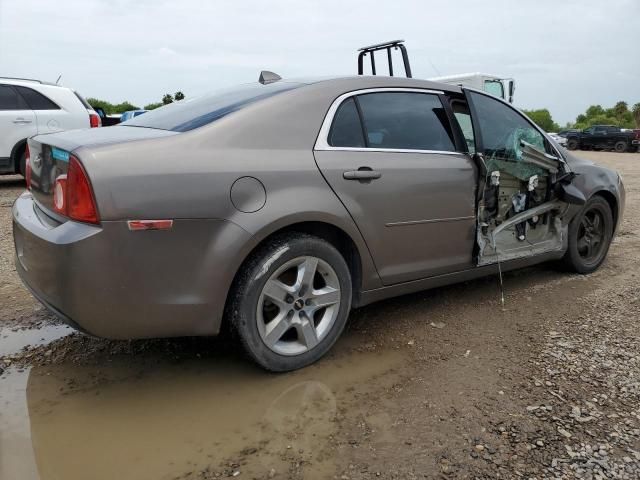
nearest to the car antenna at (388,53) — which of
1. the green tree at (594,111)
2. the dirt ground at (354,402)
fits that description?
the dirt ground at (354,402)

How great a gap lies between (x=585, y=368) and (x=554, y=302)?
109 centimetres

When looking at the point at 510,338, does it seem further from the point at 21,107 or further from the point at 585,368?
the point at 21,107

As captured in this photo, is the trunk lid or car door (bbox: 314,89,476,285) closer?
the trunk lid

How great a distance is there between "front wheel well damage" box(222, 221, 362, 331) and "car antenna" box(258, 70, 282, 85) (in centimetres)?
113

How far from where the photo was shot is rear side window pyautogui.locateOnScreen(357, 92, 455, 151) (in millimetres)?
3180

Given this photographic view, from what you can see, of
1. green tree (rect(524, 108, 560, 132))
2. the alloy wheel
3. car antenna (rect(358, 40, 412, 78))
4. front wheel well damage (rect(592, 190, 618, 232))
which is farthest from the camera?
green tree (rect(524, 108, 560, 132))

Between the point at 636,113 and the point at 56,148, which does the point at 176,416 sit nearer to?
the point at 56,148

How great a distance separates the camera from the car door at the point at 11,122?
8.57m

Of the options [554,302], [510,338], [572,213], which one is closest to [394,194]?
[510,338]

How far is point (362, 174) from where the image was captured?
2.99 m

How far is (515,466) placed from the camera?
84.9 inches

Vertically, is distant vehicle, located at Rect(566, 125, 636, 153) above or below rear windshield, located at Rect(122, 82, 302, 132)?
below

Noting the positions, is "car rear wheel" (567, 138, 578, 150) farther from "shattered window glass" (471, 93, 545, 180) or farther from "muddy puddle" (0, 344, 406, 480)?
"muddy puddle" (0, 344, 406, 480)

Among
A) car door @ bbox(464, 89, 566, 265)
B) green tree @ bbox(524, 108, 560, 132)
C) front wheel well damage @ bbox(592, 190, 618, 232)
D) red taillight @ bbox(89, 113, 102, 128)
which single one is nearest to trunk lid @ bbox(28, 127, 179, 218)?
car door @ bbox(464, 89, 566, 265)
